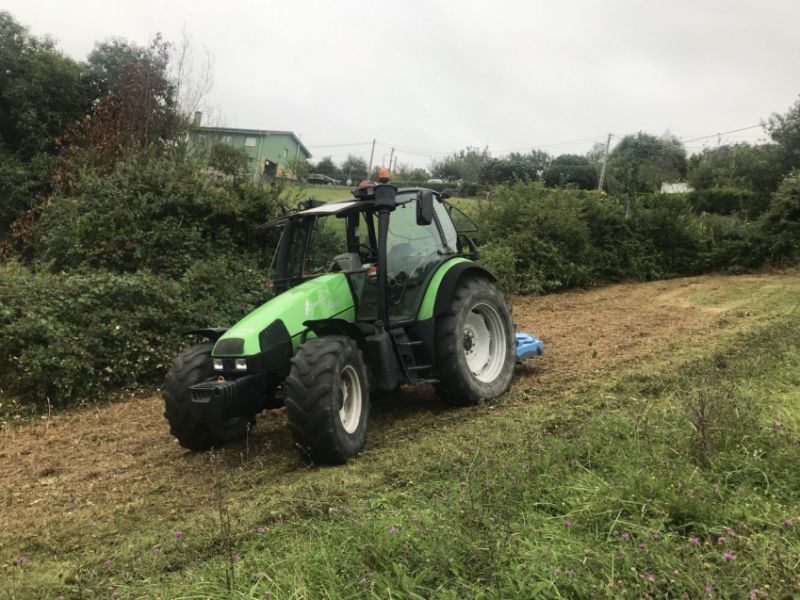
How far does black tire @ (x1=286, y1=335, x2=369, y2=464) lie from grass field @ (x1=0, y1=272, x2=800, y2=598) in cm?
15

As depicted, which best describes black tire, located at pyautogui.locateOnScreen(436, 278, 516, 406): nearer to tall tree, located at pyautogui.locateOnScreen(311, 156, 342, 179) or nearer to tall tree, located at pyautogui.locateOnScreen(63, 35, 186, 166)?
tall tree, located at pyautogui.locateOnScreen(63, 35, 186, 166)

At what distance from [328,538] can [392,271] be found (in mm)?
2766

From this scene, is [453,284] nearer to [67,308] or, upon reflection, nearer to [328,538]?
[328,538]

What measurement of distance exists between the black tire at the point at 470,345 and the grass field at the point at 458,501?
A: 7.5 inches

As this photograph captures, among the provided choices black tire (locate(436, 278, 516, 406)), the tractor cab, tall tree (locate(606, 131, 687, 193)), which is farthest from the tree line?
tall tree (locate(606, 131, 687, 193))

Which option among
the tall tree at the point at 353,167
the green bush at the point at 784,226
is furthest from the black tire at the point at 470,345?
the tall tree at the point at 353,167

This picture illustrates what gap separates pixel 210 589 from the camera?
8.27ft

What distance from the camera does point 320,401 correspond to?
3.96m

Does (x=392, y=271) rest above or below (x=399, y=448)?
above

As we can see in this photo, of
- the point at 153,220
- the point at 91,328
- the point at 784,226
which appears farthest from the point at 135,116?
the point at 784,226

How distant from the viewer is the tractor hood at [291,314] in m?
4.30

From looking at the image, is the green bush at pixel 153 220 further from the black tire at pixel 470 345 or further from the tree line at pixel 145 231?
the black tire at pixel 470 345

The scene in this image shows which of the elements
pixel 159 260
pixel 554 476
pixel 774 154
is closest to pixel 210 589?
pixel 554 476

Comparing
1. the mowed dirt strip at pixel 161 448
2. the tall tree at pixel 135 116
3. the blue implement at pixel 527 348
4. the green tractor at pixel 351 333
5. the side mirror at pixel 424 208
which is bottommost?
the mowed dirt strip at pixel 161 448
